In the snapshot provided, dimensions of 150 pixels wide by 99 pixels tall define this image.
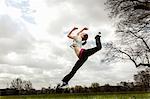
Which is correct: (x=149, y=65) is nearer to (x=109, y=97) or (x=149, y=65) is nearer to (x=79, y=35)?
(x=79, y=35)

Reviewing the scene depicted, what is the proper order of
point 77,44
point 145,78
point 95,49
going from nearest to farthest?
point 77,44 → point 95,49 → point 145,78

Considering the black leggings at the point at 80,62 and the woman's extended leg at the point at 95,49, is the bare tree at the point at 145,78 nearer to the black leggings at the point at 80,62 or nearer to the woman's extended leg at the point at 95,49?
the woman's extended leg at the point at 95,49

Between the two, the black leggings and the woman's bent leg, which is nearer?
the black leggings

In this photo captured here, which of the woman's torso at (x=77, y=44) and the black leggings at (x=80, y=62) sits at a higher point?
the woman's torso at (x=77, y=44)

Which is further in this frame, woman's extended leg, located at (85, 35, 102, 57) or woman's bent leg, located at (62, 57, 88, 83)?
woman's bent leg, located at (62, 57, 88, 83)

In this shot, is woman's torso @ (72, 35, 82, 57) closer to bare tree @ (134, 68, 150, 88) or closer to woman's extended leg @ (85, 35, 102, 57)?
woman's extended leg @ (85, 35, 102, 57)

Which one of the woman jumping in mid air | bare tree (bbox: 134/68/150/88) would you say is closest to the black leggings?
the woman jumping in mid air

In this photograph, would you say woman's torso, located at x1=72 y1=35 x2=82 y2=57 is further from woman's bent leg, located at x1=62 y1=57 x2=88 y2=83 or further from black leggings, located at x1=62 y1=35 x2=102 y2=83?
woman's bent leg, located at x1=62 y1=57 x2=88 y2=83

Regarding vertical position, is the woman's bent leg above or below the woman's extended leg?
below

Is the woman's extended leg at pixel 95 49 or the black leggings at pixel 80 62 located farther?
the black leggings at pixel 80 62

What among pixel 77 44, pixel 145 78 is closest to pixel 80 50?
pixel 77 44

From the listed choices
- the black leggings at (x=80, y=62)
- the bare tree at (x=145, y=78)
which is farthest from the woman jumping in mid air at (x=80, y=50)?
the bare tree at (x=145, y=78)

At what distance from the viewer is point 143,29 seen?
2620 centimetres

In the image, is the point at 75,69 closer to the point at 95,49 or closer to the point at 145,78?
the point at 95,49
